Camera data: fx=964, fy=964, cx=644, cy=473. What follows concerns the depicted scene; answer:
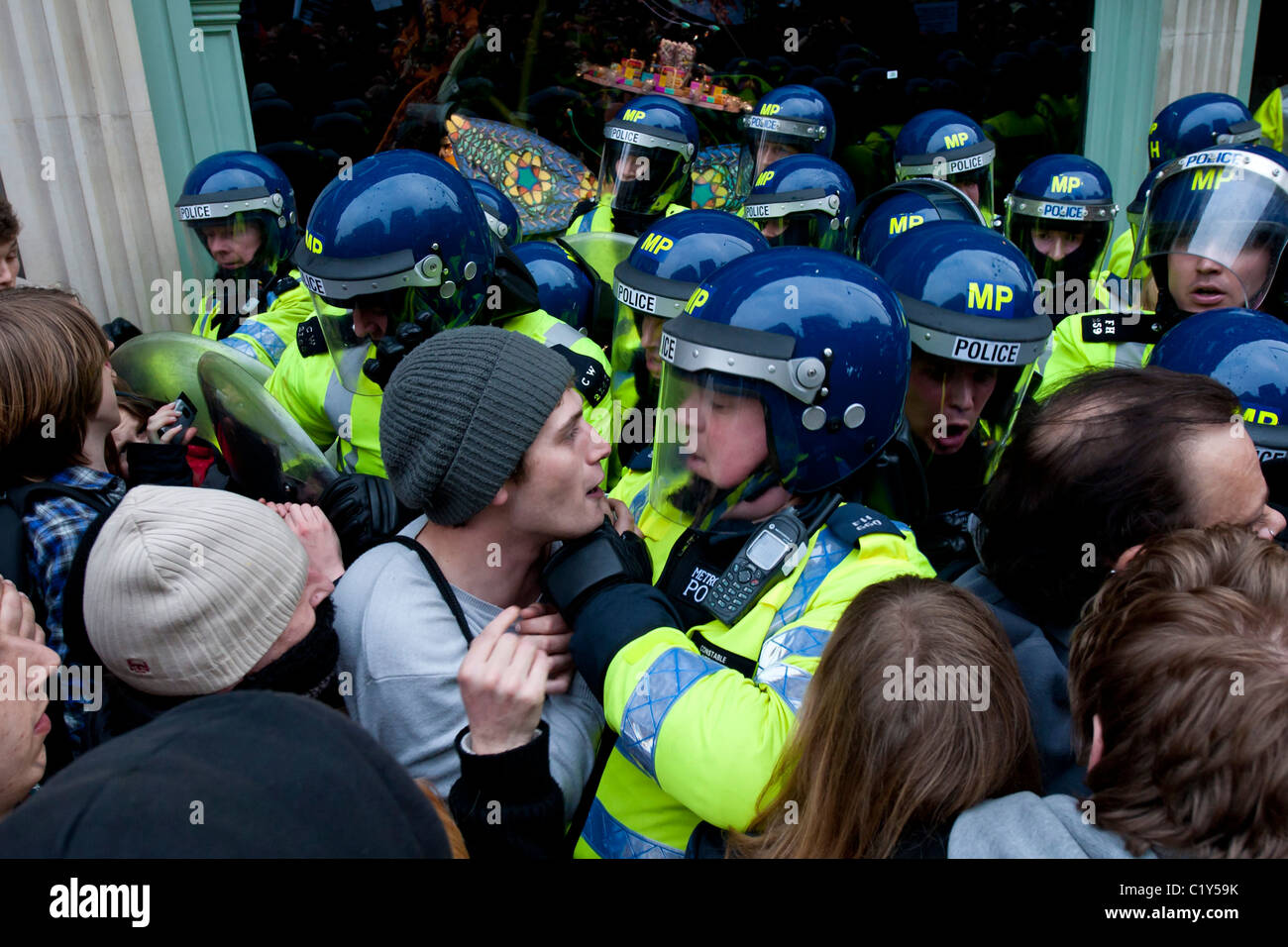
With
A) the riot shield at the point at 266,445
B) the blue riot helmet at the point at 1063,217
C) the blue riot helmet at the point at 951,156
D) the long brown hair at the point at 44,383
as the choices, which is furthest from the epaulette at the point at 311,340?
the blue riot helmet at the point at 951,156

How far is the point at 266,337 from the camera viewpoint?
12.2 feet

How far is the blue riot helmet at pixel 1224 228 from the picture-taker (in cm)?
277

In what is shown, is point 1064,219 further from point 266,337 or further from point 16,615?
point 16,615

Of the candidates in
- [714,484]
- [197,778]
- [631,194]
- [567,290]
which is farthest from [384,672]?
[631,194]

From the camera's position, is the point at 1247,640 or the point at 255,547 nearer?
the point at 1247,640

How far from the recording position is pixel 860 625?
1.21 m

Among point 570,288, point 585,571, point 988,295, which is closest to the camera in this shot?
point 585,571

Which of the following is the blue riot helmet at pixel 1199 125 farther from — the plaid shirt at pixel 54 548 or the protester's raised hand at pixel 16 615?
the protester's raised hand at pixel 16 615

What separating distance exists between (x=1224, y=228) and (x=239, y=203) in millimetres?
3767

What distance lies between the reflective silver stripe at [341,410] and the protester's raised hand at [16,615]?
1.37m

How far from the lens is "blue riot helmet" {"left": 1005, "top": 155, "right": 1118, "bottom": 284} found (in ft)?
13.8

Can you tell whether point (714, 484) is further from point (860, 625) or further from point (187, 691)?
point (187, 691)

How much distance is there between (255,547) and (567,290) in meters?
2.48

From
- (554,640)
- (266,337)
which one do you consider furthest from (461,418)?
(266,337)
